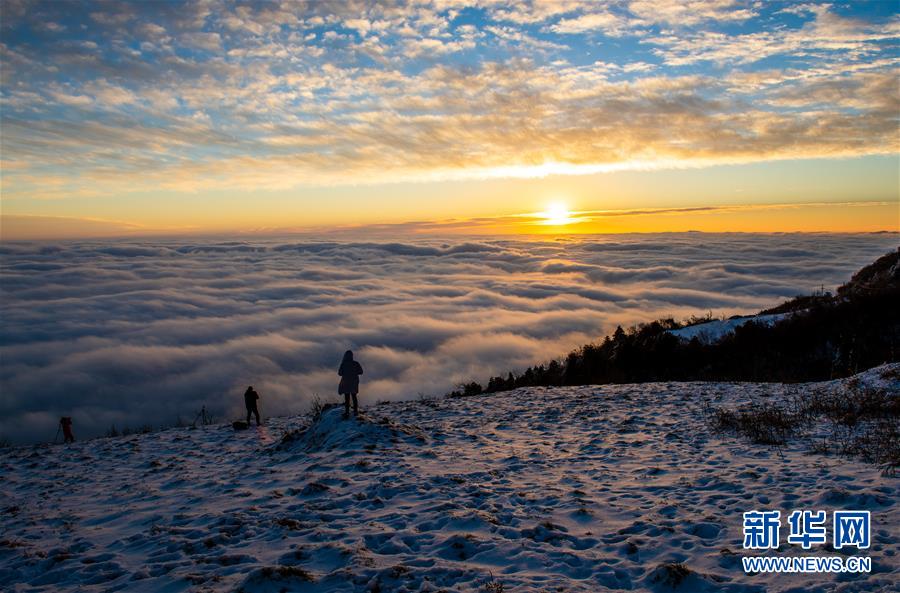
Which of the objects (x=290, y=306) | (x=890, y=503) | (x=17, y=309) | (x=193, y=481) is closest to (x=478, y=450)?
(x=193, y=481)

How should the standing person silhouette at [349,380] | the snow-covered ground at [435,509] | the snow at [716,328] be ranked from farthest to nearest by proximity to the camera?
the snow at [716,328], the standing person silhouette at [349,380], the snow-covered ground at [435,509]

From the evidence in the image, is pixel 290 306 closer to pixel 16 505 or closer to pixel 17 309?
pixel 17 309

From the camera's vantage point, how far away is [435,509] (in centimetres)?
700

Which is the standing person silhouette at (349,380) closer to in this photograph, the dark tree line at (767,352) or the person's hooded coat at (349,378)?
the person's hooded coat at (349,378)

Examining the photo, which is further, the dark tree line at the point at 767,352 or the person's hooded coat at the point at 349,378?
the dark tree line at the point at 767,352

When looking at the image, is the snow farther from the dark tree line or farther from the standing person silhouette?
the standing person silhouette

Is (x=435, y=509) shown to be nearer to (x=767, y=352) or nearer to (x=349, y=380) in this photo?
(x=349, y=380)

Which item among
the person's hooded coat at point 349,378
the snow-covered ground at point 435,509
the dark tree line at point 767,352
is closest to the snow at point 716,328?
the dark tree line at point 767,352

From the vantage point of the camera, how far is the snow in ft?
74.6

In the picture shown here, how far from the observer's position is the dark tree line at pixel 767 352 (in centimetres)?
1820

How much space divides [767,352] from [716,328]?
3289 millimetres

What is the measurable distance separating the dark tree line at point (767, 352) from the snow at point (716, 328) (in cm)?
44

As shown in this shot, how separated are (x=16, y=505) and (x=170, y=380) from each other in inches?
2272

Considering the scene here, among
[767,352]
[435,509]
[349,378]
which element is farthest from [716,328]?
[435,509]
